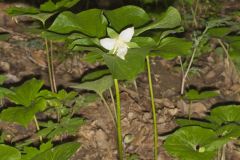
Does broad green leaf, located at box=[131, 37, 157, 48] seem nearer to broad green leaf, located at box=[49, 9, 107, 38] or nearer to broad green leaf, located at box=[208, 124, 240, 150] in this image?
broad green leaf, located at box=[49, 9, 107, 38]

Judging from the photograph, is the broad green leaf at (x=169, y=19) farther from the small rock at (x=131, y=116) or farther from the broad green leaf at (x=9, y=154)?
the small rock at (x=131, y=116)

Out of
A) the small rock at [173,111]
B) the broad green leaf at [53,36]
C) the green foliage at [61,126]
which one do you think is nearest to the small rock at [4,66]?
the green foliage at [61,126]

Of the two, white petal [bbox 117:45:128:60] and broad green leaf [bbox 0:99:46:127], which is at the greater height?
white petal [bbox 117:45:128:60]

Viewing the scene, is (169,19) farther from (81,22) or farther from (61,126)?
(61,126)

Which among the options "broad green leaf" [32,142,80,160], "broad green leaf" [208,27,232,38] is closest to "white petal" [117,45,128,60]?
"broad green leaf" [32,142,80,160]

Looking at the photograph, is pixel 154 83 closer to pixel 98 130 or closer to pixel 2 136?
pixel 98 130

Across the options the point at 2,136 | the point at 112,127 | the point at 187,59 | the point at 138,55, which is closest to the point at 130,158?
the point at 112,127
